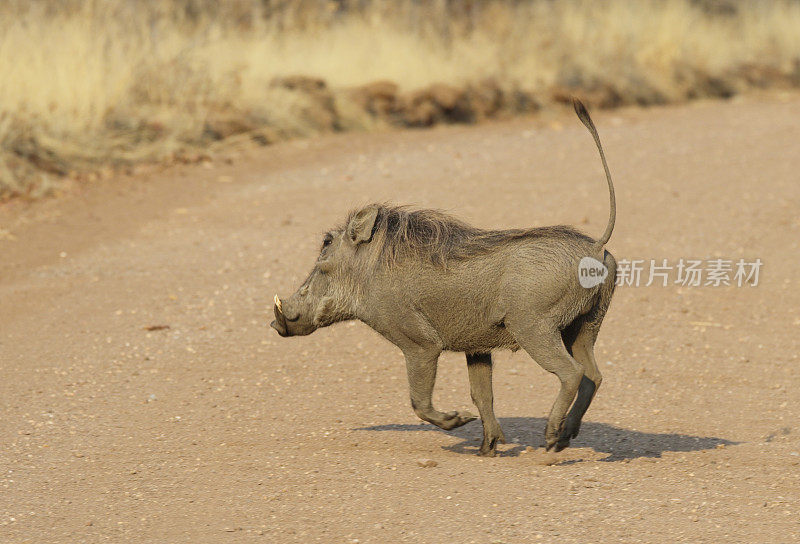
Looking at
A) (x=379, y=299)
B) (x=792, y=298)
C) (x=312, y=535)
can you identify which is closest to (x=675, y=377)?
(x=792, y=298)

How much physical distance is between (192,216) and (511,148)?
4058 mm

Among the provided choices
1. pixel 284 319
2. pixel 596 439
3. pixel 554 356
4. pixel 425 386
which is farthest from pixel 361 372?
pixel 554 356

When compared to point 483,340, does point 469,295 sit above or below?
above

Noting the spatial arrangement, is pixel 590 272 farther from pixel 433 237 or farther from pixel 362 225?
pixel 362 225

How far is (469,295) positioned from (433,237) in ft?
1.12

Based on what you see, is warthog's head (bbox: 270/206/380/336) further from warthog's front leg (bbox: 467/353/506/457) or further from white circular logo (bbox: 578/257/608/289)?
white circular logo (bbox: 578/257/608/289)

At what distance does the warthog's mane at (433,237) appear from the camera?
212 inches

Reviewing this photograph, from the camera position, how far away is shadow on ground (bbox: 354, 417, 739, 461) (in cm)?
585

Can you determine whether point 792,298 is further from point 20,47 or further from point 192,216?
point 20,47

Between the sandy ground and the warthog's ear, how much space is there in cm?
105

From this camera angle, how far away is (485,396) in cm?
570

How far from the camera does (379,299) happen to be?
5434 mm

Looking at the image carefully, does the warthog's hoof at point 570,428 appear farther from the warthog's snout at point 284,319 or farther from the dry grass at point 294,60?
the dry grass at point 294,60

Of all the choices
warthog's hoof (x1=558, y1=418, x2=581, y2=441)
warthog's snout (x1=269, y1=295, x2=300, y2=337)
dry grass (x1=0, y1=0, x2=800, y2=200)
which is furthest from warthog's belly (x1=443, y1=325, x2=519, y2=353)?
dry grass (x1=0, y1=0, x2=800, y2=200)
